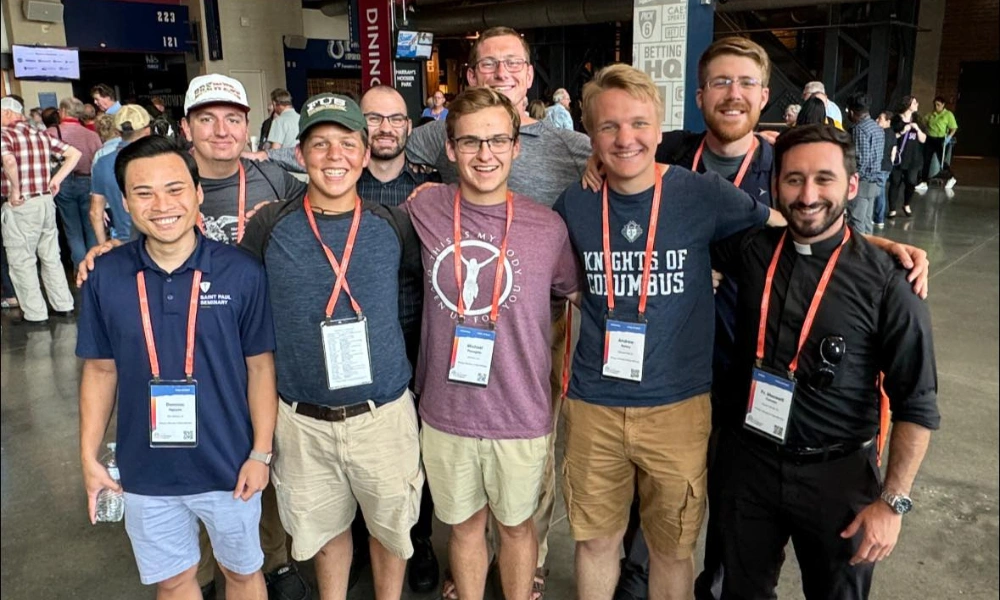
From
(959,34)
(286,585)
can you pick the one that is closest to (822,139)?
(286,585)

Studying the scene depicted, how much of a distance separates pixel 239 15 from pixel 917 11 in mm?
10864

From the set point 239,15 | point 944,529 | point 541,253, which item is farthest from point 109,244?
point 239,15

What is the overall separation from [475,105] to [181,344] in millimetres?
1036

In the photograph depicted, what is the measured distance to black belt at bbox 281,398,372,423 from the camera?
1982 mm

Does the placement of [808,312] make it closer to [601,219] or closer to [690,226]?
[690,226]

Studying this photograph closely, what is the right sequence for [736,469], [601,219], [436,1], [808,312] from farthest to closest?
1. [436,1]
2. [601,219]
3. [736,469]
4. [808,312]

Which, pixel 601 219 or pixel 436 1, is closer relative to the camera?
pixel 601 219

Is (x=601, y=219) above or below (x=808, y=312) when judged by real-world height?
above

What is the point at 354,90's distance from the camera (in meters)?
16.0

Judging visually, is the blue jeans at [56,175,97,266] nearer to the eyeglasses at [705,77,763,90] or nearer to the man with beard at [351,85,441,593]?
the man with beard at [351,85,441,593]

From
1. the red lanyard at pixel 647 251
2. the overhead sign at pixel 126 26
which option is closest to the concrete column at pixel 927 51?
the overhead sign at pixel 126 26

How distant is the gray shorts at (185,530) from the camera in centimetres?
187

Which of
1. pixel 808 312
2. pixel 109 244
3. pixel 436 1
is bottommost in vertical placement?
pixel 808 312

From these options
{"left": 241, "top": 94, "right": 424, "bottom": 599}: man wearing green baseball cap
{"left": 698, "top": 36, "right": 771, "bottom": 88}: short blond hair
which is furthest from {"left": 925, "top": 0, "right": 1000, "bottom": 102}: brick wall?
{"left": 241, "top": 94, "right": 424, "bottom": 599}: man wearing green baseball cap
